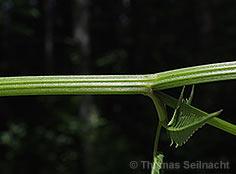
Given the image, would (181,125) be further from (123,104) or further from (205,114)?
(123,104)

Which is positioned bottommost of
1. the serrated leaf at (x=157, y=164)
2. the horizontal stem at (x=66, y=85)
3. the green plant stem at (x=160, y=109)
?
the serrated leaf at (x=157, y=164)

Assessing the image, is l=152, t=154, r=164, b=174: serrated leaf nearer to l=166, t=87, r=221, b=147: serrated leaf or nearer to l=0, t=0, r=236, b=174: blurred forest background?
l=166, t=87, r=221, b=147: serrated leaf

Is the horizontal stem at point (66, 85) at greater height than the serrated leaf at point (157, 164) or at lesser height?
greater

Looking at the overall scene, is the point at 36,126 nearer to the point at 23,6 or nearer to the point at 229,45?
the point at 23,6

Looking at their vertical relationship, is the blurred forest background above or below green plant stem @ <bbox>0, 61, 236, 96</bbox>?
above

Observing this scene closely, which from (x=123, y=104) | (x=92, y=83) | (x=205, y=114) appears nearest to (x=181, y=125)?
(x=205, y=114)

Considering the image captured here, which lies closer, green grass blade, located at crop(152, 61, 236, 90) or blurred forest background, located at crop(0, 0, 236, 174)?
green grass blade, located at crop(152, 61, 236, 90)

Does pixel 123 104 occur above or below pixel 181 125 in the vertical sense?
above

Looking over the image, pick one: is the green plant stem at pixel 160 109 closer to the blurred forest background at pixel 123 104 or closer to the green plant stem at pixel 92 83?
the green plant stem at pixel 92 83

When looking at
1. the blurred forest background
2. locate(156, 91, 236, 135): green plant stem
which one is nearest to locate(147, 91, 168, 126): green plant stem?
locate(156, 91, 236, 135): green plant stem

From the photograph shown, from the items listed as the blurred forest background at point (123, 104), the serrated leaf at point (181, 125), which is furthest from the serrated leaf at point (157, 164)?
the blurred forest background at point (123, 104)
